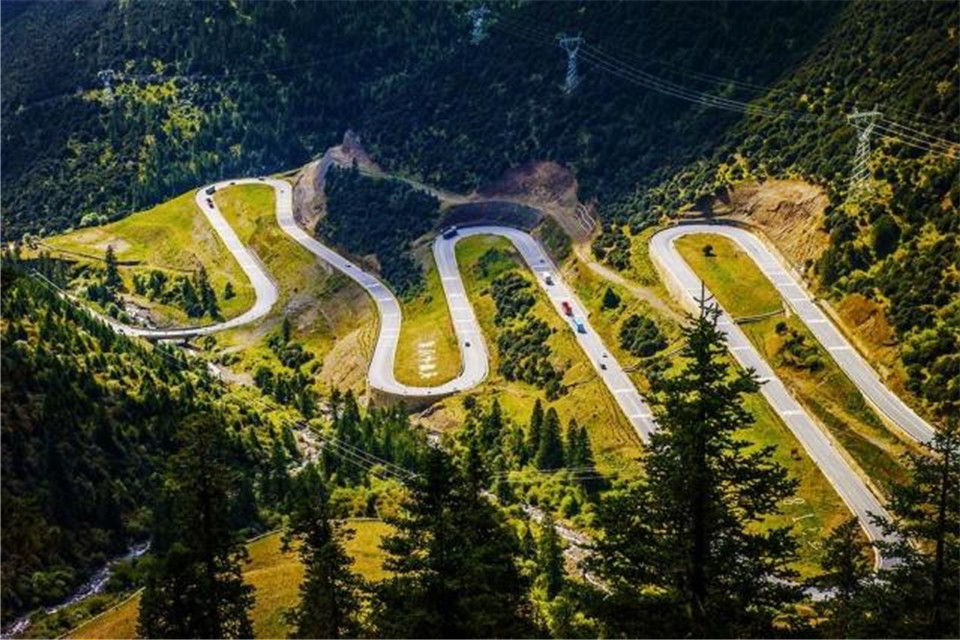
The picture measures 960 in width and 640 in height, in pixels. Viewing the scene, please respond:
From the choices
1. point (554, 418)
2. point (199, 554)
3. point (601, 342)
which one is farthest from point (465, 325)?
point (199, 554)

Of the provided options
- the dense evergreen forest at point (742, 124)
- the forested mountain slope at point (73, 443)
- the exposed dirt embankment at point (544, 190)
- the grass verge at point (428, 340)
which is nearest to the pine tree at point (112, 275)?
the dense evergreen forest at point (742, 124)

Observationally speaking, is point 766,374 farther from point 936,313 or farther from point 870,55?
point 870,55

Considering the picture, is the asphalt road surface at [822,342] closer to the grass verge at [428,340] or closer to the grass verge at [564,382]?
the grass verge at [564,382]

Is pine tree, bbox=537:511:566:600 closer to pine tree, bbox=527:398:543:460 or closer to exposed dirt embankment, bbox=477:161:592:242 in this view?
pine tree, bbox=527:398:543:460

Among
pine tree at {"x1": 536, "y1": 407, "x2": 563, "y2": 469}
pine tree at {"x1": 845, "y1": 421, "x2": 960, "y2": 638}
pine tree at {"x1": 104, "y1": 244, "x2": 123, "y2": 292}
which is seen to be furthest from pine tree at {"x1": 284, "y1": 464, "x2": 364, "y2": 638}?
pine tree at {"x1": 104, "y1": 244, "x2": 123, "y2": 292}

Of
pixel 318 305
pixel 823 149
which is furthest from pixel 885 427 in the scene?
pixel 318 305
